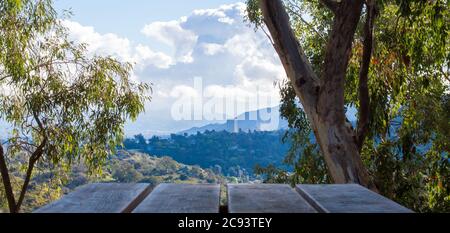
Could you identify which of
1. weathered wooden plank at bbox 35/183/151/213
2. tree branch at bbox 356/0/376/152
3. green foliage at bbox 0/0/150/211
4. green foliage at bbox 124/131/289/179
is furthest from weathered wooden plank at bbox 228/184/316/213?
green foliage at bbox 124/131/289/179

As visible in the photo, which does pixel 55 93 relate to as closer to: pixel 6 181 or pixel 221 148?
pixel 6 181

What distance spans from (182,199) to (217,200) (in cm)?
8

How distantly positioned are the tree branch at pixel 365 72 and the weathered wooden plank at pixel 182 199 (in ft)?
10.9

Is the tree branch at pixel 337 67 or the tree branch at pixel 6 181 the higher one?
the tree branch at pixel 337 67

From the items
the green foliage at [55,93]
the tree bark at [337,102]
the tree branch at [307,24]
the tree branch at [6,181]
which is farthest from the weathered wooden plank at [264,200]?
the tree branch at [6,181]

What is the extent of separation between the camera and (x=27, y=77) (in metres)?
7.38

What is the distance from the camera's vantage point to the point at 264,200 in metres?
1.38

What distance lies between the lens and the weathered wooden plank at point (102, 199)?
1.21 metres

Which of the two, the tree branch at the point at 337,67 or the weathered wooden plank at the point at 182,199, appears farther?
the tree branch at the point at 337,67

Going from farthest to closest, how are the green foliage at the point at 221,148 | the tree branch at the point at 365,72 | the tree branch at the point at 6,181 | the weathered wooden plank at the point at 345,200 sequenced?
the green foliage at the point at 221,148, the tree branch at the point at 6,181, the tree branch at the point at 365,72, the weathered wooden plank at the point at 345,200

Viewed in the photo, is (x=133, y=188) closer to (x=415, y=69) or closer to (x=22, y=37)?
(x=415, y=69)

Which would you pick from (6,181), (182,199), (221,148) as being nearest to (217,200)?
(182,199)

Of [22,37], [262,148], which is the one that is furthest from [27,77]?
[262,148]

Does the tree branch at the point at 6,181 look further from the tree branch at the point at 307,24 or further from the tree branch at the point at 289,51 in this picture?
the tree branch at the point at 289,51
